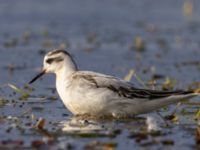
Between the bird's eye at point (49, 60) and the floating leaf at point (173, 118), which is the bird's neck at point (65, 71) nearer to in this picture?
the bird's eye at point (49, 60)

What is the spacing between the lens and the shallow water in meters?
10.5

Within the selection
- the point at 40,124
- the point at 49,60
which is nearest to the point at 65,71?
the point at 49,60

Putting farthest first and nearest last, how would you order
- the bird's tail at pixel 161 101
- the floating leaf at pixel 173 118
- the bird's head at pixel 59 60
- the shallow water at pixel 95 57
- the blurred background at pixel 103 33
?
the blurred background at pixel 103 33 < the bird's head at pixel 59 60 < the bird's tail at pixel 161 101 < the floating leaf at pixel 173 118 < the shallow water at pixel 95 57

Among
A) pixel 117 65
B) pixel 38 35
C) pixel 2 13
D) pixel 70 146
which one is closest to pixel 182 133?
pixel 70 146

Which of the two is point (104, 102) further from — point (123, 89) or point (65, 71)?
point (65, 71)

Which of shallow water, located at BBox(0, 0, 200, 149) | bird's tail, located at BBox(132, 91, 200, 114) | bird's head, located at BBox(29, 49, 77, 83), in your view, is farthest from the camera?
bird's head, located at BBox(29, 49, 77, 83)

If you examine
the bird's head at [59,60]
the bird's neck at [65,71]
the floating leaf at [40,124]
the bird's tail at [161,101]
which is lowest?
the floating leaf at [40,124]

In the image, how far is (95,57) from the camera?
19.4 metres

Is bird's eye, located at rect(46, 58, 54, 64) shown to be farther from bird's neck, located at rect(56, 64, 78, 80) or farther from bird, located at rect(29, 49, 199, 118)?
bird, located at rect(29, 49, 199, 118)

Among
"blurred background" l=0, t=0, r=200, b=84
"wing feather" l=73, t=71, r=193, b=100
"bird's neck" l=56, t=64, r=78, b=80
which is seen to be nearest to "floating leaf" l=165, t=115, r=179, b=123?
"wing feather" l=73, t=71, r=193, b=100

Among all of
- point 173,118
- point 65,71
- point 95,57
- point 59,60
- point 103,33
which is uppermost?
point 103,33

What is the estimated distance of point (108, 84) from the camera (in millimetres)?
12117

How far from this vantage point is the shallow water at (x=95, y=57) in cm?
1050

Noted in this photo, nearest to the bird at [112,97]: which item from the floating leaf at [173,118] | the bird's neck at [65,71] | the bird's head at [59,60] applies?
the floating leaf at [173,118]
